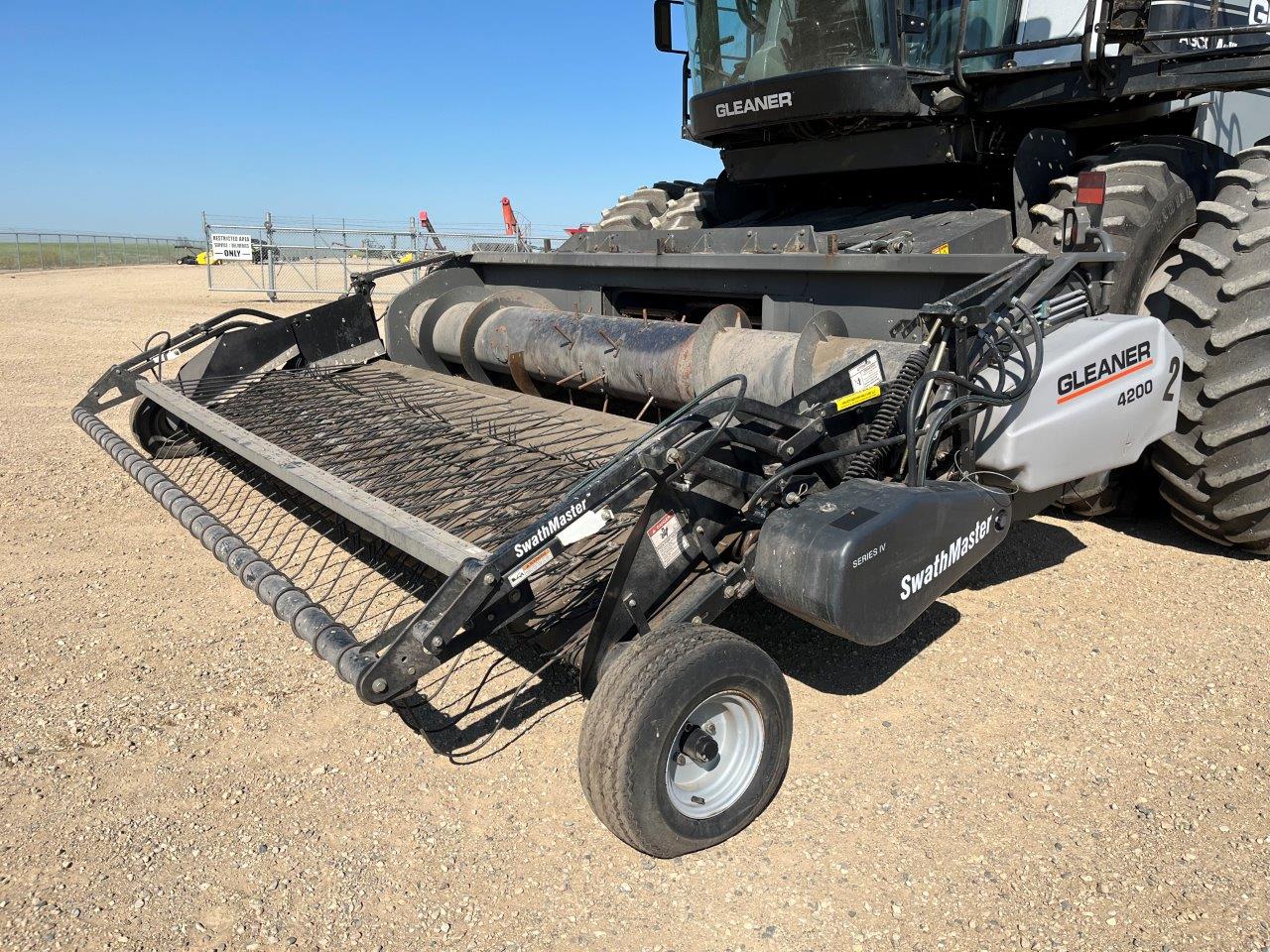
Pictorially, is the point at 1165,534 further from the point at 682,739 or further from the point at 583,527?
the point at 583,527

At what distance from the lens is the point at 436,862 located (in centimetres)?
233

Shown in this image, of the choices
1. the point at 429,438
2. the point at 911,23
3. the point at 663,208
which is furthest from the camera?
the point at 663,208

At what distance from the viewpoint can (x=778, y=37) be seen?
4.89 m

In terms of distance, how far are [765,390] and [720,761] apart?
1466 mm

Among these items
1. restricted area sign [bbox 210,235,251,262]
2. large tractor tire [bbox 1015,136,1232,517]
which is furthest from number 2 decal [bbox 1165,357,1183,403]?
restricted area sign [bbox 210,235,251,262]

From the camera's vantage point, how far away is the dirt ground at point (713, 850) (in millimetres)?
2148

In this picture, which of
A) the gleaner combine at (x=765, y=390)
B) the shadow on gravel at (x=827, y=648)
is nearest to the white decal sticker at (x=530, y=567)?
the gleaner combine at (x=765, y=390)

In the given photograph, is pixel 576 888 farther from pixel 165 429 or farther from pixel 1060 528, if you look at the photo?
pixel 165 429

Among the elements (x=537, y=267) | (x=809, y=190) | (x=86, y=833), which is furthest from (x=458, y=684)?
(x=809, y=190)

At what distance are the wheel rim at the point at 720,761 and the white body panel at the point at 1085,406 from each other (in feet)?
3.65

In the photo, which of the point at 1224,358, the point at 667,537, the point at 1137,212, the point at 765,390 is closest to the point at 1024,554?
the point at 1224,358

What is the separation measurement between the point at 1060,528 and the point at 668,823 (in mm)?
3046

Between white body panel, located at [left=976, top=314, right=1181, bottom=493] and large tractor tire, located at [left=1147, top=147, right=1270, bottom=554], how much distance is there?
49 cm

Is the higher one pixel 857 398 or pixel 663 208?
pixel 663 208
